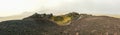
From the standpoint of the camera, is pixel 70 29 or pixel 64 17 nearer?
pixel 70 29

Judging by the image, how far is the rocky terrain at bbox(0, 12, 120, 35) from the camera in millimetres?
10660

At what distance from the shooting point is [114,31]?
10500 millimetres

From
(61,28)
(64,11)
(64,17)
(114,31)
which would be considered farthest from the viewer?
(64,11)

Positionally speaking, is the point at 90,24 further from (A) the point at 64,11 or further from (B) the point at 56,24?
(A) the point at 64,11

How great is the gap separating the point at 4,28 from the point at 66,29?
181cm

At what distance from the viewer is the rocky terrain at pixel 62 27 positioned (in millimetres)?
10660

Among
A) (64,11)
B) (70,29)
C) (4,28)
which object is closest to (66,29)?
(70,29)

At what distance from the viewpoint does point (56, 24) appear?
11.7 m

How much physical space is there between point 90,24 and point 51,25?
1234 mm

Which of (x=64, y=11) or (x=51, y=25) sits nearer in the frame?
(x=51, y=25)

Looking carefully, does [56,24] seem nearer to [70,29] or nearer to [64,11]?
[70,29]

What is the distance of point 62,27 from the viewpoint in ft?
37.0

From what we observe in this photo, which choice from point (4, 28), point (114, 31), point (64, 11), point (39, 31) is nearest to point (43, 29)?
point (39, 31)

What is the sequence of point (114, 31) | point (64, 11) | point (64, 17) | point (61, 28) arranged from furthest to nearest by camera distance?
point (64, 11), point (64, 17), point (61, 28), point (114, 31)
